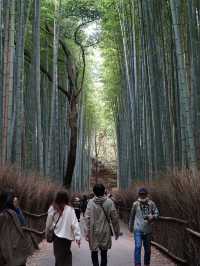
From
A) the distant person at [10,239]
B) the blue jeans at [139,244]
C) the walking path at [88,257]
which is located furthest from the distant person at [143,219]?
the distant person at [10,239]

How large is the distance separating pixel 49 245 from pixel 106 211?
4.91 m

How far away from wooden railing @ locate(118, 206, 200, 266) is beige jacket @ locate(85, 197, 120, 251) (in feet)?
2.49

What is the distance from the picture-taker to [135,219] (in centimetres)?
616

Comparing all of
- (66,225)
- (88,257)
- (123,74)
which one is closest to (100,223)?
(66,225)

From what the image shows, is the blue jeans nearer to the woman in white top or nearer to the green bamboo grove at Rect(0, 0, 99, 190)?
the woman in white top

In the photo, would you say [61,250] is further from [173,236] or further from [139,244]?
[173,236]

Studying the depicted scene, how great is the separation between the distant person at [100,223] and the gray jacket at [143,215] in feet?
3.86

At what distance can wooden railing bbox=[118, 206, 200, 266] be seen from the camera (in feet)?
16.2

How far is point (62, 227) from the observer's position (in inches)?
173

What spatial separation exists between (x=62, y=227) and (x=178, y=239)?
2508 millimetres

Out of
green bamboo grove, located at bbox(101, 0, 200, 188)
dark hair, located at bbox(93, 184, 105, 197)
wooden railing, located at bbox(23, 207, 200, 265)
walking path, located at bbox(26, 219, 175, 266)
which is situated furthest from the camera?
green bamboo grove, located at bbox(101, 0, 200, 188)

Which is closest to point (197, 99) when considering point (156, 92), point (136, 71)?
point (156, 92)

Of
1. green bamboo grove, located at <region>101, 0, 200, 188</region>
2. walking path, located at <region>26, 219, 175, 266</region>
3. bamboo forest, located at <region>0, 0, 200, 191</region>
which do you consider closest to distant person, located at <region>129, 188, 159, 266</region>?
walking path, located at <region>26, 219, 175, 266</region>

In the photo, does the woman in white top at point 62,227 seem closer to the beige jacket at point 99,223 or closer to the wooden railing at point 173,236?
the beige jacket at point 99,223
